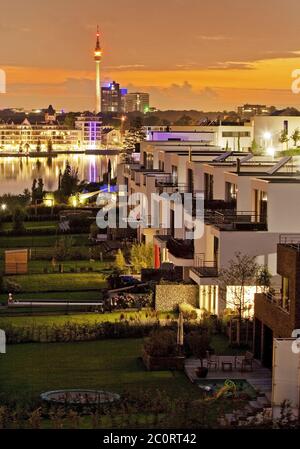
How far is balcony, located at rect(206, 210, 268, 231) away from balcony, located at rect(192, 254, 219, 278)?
54cm

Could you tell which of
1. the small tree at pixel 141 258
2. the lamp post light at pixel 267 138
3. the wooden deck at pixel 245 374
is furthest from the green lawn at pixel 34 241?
the wooden deck at pixel 245 374

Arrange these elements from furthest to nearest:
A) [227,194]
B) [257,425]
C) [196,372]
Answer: [227,194]
[196,372]
[257,425]

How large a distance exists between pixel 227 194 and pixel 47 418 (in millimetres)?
9595

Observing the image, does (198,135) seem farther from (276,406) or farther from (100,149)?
(100,149)

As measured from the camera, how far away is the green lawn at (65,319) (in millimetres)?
13102

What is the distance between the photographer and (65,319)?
13.4m

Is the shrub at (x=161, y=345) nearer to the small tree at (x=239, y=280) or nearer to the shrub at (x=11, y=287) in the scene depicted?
the small tree at (x=239, y=280)

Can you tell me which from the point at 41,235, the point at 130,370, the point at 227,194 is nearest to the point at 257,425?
the point at 130,370

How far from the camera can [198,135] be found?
35.0 m

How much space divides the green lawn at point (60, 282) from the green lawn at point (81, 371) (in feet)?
15.7

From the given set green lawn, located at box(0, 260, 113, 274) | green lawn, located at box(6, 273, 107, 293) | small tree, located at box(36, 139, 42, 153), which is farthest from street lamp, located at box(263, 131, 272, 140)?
small tree, located at box(36, 139, 42, 153)

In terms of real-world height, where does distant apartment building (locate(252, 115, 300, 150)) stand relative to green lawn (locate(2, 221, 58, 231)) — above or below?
above

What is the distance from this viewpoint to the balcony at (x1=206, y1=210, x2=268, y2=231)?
14.1m

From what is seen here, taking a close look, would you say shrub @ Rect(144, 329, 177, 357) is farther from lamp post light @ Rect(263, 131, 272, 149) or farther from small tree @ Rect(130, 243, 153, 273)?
lamp post light @ Rect(263, 131, 272, 149)
